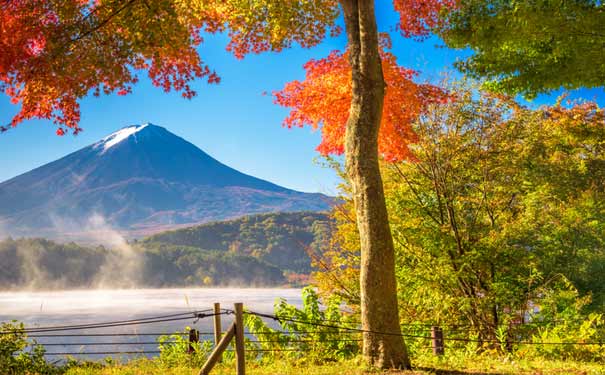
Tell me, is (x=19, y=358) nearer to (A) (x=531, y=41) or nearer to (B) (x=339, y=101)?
(B) (x=339, y=101)

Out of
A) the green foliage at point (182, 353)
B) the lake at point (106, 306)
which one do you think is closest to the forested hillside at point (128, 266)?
the lake at point (106, 306)

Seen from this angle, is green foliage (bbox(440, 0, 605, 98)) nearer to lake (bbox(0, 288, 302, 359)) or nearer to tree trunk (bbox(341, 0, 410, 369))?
tree trunk (bbox(341, 0, 410, 369))

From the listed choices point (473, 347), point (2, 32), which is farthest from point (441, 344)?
point (2, 32)

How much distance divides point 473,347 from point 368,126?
4.47 metres

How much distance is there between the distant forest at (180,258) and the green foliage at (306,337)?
4604 inches

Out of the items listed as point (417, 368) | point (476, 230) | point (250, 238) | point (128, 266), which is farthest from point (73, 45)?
point (250, 238)

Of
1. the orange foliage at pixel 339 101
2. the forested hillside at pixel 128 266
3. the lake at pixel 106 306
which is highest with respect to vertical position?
Result: the orange foliage at pixel 339 101

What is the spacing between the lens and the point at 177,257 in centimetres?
13238

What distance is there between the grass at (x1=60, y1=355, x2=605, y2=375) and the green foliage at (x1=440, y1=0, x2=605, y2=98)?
4717 mm

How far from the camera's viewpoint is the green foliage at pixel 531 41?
7863 mm

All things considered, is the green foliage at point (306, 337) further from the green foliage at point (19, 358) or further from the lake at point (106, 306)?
the lake at point (106, 306)

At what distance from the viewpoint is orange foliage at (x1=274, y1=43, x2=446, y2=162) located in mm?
9344

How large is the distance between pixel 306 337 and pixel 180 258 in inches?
5039

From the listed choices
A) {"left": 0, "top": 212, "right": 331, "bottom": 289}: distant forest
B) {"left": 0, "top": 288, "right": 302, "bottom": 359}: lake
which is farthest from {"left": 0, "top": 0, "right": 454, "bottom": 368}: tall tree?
{"left": 0, "top": 212, "right": 331, "bottom": 289}: distant forest
